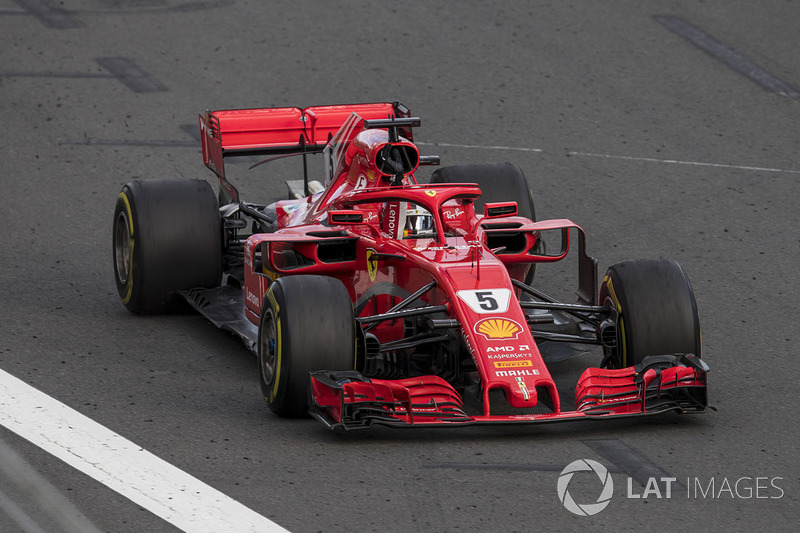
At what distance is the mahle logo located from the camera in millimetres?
7793

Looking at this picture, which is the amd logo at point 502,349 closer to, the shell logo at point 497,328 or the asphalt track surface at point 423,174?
the shell logo at point 497,328

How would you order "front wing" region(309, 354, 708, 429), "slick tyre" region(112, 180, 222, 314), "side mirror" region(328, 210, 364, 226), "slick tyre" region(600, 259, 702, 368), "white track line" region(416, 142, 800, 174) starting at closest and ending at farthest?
"front wing" region(309, 354, 708, 429) < "slick tyre" region(600, 259, 702, 368) < "side mirror" region(328, 210, 364, 226) < "slick tyre" region(112, 180, 222, 314) < "white track line" region(416, 142, 800, 174)

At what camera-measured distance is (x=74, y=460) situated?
8344 mm

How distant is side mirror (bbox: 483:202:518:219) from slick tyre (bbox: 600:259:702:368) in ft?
4.35

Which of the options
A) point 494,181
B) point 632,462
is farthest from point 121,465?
point 494,181

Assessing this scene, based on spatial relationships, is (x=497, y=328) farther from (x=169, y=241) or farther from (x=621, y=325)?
(x=169, y=241)

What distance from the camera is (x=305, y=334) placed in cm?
868

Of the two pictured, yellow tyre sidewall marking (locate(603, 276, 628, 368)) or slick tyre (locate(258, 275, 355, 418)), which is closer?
slick tyre (locate(258, 275, 355, 418))

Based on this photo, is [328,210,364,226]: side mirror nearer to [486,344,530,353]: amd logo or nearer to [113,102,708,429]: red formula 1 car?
[113,102,708,429]: red formula 1 car

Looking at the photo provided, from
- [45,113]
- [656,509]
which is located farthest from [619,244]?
[45,113]

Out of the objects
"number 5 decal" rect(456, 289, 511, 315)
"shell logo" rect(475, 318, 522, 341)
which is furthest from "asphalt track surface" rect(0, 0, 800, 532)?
"number 5 decal" rect(456, 289, 511, 315)

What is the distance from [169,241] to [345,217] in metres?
1.73

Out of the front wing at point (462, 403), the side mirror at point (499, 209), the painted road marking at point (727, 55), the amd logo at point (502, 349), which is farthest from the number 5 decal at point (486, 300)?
the painted road marking at point (727, 55)

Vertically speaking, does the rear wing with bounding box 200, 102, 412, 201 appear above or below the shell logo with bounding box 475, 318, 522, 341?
above
